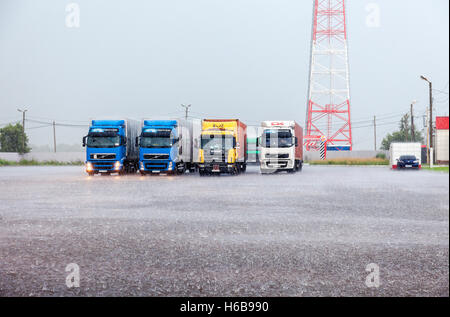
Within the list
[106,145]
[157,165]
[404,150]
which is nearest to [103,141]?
[106,145]

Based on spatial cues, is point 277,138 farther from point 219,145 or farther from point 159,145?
point 159,145

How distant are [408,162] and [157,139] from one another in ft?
71.4

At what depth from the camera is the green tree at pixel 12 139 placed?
3317 inches

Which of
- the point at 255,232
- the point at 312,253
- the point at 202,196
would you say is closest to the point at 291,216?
the point at 255,232

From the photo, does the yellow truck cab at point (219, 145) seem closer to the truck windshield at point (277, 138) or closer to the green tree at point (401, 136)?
the truck windshield at point (277, 138)

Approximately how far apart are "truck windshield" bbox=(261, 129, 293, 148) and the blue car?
13443 millimetres

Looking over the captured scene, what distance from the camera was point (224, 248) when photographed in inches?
286

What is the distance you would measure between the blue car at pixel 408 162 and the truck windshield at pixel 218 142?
1752cm

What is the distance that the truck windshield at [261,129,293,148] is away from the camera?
3131cm

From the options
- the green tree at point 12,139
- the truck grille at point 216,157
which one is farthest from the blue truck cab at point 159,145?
the green tree at point 12,139

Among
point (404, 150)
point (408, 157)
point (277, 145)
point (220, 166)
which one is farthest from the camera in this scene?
point (404, 150)

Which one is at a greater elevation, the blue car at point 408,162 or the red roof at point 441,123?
the red roof at point 441,123

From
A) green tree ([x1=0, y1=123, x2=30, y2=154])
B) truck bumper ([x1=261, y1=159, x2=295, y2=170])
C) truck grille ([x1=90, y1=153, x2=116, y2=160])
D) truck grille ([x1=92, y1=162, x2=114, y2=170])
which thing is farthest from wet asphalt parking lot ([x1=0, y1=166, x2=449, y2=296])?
green tree ([x1=0, y1=123, x2=30, y2=154])

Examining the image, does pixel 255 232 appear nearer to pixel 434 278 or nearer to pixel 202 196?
pixel 434 278
